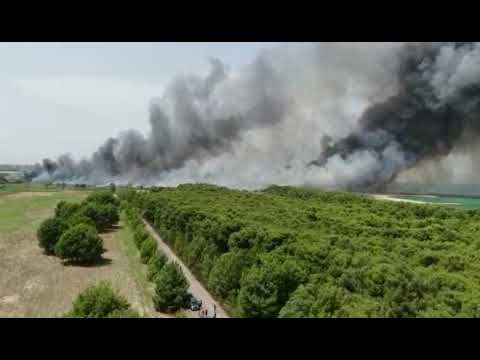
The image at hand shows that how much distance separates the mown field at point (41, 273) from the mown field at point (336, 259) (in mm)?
2516

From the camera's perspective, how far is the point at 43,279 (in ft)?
48.4

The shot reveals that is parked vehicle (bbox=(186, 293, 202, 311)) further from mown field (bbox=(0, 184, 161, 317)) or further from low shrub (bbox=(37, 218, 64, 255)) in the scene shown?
low shrub (bbox=(37, 218, 64, 255))

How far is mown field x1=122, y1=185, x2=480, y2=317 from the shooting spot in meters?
8.85

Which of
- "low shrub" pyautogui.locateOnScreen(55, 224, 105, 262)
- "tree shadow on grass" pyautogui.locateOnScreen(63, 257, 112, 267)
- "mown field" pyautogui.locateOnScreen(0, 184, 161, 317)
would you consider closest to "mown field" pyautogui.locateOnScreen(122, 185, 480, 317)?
"mown field" pyautogui.locateOnScreen(0, 184, 161, 317)

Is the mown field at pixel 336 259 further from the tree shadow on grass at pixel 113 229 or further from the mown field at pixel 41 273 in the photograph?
the tree shadow on grass at pixel 113 229

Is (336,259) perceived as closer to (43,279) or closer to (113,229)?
(43,279)

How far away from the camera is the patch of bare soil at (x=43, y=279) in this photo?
475 inches

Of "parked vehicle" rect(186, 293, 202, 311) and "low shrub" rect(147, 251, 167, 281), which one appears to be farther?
"low shrub" rect(147, 251, 167, 281)

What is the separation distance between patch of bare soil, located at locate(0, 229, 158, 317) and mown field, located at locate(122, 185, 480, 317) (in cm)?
296
